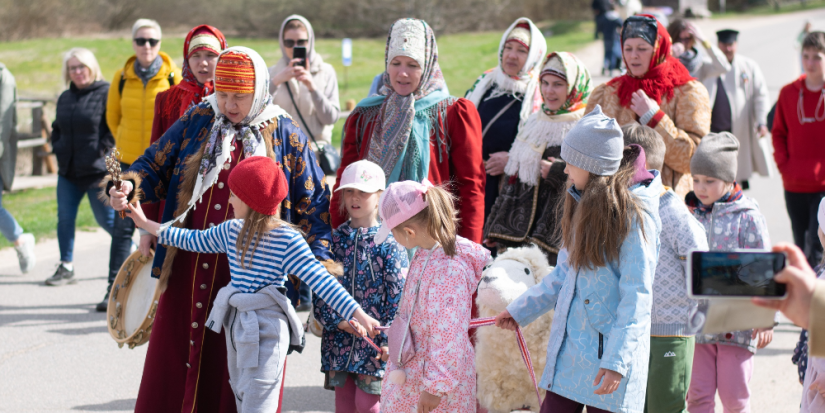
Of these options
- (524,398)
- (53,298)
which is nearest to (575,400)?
(524,398)

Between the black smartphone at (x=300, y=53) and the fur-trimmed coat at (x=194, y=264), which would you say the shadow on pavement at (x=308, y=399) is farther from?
the black smartphone at (x=300, y=53)

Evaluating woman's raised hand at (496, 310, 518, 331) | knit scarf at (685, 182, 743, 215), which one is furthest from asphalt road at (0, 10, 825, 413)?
woman's raised hand at (496, 310, 518, 331)

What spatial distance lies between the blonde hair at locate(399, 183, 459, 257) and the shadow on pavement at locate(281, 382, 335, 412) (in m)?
1.75

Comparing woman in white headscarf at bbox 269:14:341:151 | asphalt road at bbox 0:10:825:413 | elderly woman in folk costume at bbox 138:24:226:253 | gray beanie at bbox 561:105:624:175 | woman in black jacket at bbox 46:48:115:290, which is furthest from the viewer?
woman in black jacket at bbox 46:48:115:290

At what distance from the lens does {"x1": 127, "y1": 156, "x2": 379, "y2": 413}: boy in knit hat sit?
11.3 feet

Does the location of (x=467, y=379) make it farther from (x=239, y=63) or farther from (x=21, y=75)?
(x=21, y=75)

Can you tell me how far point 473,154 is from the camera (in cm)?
442

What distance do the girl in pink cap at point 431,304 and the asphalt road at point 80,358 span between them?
1.51m

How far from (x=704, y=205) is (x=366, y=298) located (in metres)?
1.77

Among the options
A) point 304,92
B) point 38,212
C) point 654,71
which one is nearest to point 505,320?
point 654,71

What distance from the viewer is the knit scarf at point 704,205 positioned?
4113 mm

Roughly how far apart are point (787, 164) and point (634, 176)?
12.1 ft

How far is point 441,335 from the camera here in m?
3.24

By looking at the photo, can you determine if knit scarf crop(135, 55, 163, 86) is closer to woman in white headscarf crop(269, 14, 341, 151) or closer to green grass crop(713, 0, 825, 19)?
woman in white headscarf crop(269, 14, 341, 151)
